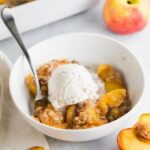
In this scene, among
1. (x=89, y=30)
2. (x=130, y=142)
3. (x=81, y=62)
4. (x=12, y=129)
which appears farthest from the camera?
(x=89, y=30)

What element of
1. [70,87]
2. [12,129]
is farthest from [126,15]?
[12,129]

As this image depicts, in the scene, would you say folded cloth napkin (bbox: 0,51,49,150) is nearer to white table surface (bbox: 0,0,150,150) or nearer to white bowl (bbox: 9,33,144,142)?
white bowl (bbox: 9,33,144,142)

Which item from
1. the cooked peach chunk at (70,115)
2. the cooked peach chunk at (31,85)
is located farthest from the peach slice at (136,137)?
the cooked peach chunk at (31,85)

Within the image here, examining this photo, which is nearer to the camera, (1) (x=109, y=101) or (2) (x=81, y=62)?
(1) (x=109, y=101)

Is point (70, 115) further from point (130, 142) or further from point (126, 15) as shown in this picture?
point (126, 15)

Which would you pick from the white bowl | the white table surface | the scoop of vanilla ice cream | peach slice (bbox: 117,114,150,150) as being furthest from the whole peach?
peach slice (bbox: 117,114,150,150)

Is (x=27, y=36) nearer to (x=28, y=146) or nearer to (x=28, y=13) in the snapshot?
(x=28, y=13)
